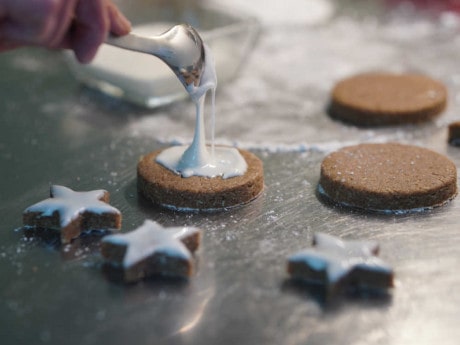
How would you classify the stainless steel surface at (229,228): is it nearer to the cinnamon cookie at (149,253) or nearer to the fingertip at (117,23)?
the cinnamon cookie at (149,253)

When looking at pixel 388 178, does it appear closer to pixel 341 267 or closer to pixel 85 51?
pixel 341 267

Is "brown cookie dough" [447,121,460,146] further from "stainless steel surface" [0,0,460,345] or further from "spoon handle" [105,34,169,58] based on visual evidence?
"spoon handle" [105,34,169,58]

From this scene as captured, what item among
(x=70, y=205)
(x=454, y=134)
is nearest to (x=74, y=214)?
(x=70, y=205)

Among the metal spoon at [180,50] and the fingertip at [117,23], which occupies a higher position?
the fingertip at [117,23]

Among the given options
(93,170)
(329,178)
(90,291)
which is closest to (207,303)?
(90,291)

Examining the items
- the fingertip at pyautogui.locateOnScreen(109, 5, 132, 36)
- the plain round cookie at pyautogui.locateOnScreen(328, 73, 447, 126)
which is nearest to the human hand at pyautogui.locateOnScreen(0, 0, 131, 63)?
the fingertip at pyautogui.locateOnScreen(109, 5, 132, 36)

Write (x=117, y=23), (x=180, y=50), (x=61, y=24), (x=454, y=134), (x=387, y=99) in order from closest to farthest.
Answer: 1. (x=61, y=24)
2. (x=117, y=23)
3. (x=180, y=50)
4. (x=454, y=134)
5. (x=387, y=99)

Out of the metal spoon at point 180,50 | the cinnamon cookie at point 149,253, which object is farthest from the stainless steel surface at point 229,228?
the metal spoon at point 180,50
